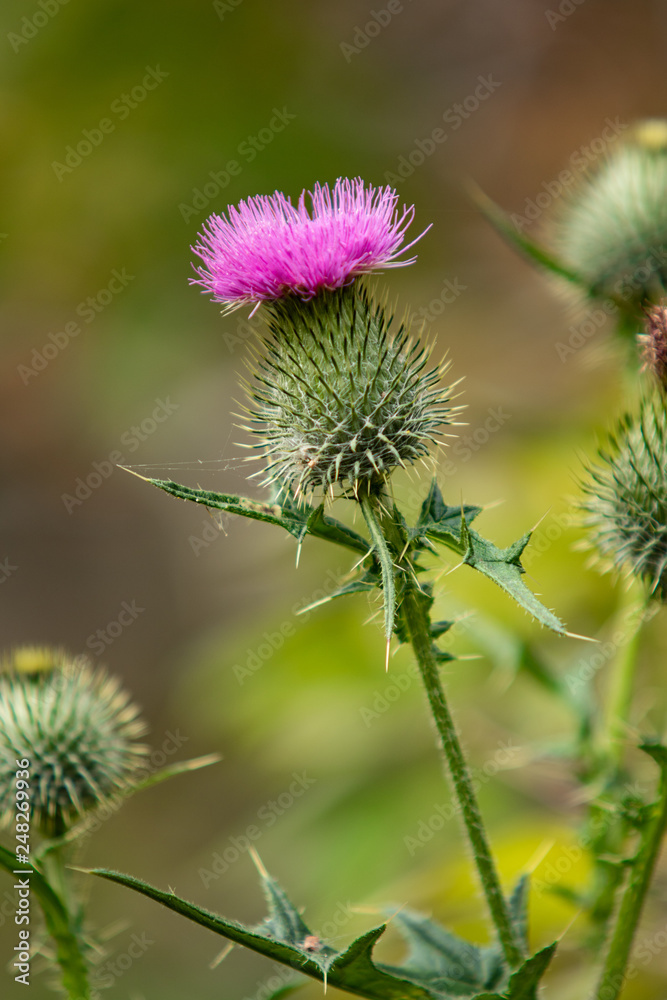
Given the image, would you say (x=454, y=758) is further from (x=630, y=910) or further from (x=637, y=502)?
(x=637, y=502)

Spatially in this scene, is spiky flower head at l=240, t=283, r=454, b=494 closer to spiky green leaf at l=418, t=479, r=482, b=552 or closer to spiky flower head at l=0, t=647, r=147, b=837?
spiky green leaf at l=418, t=479, r=482, b=552

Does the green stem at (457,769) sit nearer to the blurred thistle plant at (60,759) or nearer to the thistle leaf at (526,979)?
the thistle leaf at (526,979)

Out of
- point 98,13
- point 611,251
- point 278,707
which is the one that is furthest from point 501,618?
point 98,13

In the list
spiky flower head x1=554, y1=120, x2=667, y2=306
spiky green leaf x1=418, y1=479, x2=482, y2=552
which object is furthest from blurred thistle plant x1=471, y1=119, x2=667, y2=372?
spiky green leaf x1=418, y1=479, x2=482, y2=552

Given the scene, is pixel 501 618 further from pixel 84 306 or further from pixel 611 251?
pixel 84 306

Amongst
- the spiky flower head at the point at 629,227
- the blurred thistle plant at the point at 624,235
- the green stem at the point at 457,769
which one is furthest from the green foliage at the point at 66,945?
the spiky flower head at the point at 629,227
